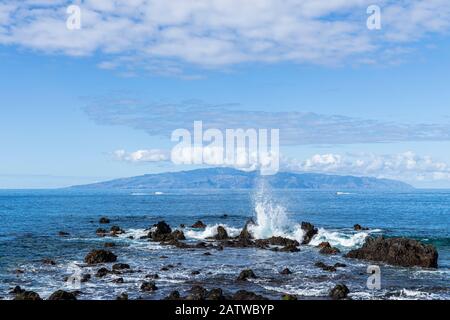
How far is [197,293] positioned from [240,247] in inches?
1079

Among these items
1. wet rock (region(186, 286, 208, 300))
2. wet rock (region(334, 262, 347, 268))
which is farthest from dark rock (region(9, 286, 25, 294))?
wet rock (region(334, 262, 347, 268))

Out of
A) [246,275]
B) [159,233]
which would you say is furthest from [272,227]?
[246,275]

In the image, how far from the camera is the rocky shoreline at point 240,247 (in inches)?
1148

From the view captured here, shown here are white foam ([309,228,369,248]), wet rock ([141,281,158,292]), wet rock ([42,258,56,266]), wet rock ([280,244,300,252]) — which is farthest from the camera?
white foam ([309,228,369,248])

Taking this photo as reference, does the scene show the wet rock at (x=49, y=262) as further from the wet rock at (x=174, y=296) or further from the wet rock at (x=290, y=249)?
the wet rock at (x=290, y=249)

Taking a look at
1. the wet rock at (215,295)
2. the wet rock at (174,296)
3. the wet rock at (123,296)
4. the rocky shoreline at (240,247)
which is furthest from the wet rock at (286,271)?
the wet rock at (123,296)

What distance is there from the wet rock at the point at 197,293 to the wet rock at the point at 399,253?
74.7ft

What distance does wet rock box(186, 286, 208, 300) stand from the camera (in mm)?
28188

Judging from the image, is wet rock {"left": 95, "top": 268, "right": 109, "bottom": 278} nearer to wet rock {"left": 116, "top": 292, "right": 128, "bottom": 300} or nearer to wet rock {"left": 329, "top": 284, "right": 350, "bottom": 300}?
wet rock {"left": 116, "top": 292, "right": 128, "bottom": 300}

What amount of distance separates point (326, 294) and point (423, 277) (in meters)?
11.9

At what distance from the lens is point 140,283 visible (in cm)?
3441

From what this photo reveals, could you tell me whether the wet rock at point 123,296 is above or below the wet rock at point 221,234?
above
